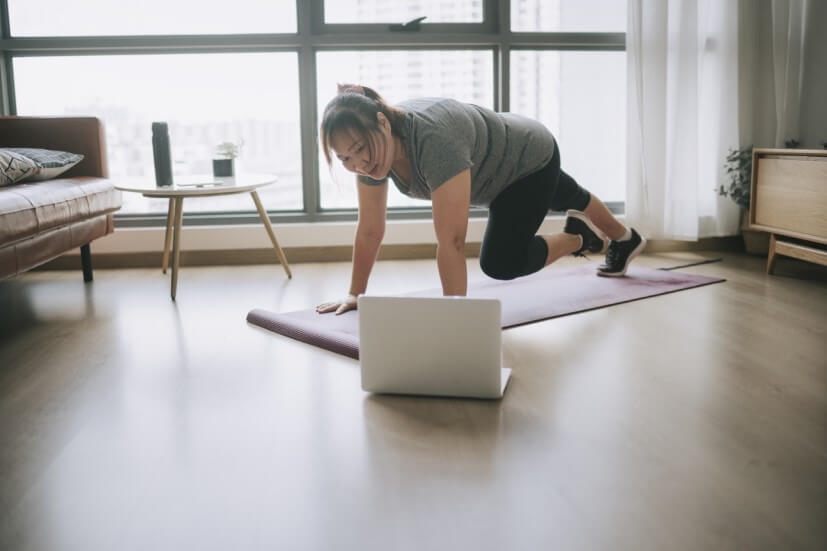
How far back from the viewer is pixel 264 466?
124cm

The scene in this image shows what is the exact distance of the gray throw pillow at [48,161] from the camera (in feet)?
8.56

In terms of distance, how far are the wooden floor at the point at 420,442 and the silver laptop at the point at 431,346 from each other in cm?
4

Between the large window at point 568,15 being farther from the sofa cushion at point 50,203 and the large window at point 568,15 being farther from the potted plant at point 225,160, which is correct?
the sofa cushion at point 50,203

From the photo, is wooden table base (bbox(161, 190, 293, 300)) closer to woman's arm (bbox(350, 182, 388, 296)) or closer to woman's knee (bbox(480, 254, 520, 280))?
woman's arm (bbox(350, 182, 388, 296))

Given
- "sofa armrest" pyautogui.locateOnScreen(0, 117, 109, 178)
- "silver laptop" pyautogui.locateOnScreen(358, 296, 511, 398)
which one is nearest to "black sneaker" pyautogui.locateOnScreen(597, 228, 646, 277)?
"silver laptop" pyautogui.locateOnScreen(358, 296, 511, 398)

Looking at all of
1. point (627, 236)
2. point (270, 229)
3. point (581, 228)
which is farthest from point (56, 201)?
point (627, 236)

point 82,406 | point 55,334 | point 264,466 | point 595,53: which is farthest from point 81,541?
point 595,53

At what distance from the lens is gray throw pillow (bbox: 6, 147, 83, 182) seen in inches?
103

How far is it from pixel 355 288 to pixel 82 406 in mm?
820

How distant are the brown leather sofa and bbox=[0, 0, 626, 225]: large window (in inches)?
17.2

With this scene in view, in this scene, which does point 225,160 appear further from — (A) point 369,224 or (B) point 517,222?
(B) point 517,222

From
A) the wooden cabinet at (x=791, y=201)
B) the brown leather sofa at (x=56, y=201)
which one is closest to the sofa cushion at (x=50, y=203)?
the brown leather sofa at (x=56, y=201)

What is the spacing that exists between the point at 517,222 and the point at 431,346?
70 centimetres

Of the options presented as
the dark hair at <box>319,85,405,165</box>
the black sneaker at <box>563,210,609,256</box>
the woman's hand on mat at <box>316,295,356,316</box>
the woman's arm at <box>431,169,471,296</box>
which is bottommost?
the woman's hand on mat at <box>316,295,356,316</box>
